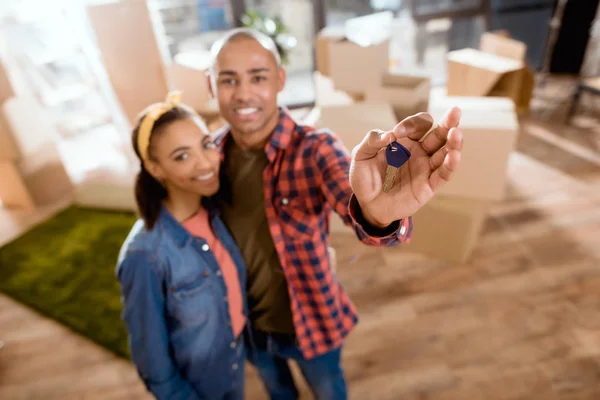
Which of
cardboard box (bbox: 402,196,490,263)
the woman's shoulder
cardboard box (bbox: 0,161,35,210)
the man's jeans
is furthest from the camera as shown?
cardboard box (bbox: 0,161,35,210)

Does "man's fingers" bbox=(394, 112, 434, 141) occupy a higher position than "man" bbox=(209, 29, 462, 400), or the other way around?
"man's fingers" bbox=(394, 112, 434, 141)

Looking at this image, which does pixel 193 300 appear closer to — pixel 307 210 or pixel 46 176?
pixel 307 210

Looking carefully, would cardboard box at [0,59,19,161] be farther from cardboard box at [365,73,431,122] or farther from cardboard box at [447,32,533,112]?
cardboard box at [447,32,533,112]

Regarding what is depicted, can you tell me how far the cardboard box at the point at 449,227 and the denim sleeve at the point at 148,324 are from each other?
133 cm

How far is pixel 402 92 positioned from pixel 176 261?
1603mm

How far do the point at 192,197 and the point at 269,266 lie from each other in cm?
28

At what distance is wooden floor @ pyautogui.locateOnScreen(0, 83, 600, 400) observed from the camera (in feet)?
5.44

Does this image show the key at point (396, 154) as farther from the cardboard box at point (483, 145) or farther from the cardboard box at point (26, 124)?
the cardboard box at point (26, 124)

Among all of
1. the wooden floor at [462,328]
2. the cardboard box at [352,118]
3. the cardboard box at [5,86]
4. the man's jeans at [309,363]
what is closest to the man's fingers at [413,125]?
the man's jeans at [309,363]

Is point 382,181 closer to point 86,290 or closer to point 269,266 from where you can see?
point 269,266

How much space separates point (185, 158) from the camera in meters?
0.95

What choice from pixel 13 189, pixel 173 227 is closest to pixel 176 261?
pixel 173 227

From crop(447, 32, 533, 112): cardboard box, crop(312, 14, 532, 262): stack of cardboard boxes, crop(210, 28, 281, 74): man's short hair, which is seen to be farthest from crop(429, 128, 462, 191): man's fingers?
crop(447, 32, 533, 112): cardboard box

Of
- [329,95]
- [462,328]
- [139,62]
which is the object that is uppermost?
[139,62]
